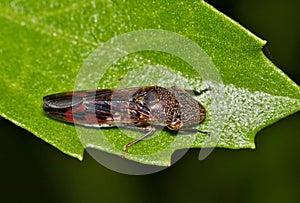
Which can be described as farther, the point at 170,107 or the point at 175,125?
the point at 170,107

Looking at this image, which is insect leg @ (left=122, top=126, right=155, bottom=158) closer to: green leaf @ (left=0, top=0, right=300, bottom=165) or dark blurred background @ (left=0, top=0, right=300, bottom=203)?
green leaf @ (left=0, top=0, right=300, bottom=165)

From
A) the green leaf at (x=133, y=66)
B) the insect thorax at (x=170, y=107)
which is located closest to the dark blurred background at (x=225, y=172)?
the insect thorax at (x=170, y=107)

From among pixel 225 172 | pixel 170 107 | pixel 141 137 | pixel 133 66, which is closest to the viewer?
pixel 133 66

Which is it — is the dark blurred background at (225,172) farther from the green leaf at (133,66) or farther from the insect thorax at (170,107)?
the green leaf at (133,66)

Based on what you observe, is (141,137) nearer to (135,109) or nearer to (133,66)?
(135,109)

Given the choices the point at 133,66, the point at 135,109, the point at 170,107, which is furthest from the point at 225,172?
the point at 133,66

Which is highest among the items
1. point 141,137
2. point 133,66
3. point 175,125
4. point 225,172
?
point 133,66

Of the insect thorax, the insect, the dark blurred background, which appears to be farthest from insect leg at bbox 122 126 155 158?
the dark blurred background
